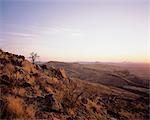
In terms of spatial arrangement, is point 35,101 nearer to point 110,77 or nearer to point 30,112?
point 30,112

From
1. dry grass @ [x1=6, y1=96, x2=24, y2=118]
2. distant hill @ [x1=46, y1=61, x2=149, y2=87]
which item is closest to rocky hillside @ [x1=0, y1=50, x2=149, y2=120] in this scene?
dry grass @ [x1=6, y1=96, x2=24, y2=118]

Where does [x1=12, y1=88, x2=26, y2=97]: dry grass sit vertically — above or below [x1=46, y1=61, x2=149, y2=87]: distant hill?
above

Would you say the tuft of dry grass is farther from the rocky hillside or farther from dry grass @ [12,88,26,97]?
dry grass @ [12,88,26,97]

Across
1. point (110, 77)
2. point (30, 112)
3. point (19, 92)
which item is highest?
point (19, 92)

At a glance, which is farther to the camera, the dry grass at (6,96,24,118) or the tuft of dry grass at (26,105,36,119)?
the tuft of dry grass at (26,105,36,119)

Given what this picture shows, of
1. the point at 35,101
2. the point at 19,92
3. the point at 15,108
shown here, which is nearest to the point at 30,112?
the point at 15,108

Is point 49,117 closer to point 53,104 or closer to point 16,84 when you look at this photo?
point 53,104

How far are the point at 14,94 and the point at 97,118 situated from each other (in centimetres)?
506

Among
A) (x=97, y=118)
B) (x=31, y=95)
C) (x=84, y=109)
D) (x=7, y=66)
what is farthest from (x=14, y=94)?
(x=97, y=118)

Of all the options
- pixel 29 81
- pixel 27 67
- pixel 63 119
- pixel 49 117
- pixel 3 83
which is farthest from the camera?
pixel 27 67

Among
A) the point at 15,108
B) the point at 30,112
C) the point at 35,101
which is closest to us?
the point at 15,108

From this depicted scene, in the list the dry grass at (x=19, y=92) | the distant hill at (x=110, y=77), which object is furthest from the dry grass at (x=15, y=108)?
the distant hill at (x=110, y=77)

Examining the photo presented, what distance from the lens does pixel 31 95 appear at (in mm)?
9977

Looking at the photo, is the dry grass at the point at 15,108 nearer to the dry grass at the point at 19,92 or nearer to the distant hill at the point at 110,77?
the dry grass at the point at 19,92
